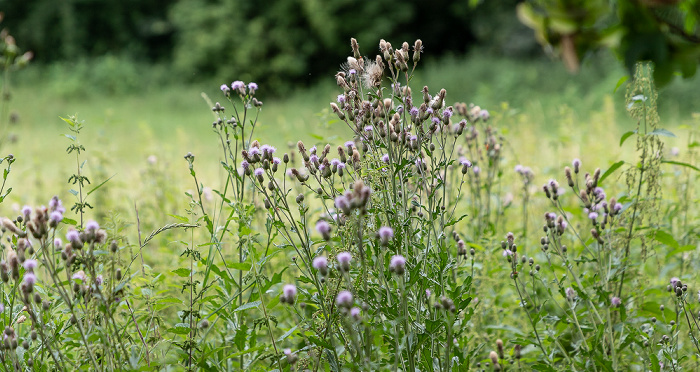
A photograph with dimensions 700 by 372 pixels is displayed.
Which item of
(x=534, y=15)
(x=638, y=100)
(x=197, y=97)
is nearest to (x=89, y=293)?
(x=534, y=15)

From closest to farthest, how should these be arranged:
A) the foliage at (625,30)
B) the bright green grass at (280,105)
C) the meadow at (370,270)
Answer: the foliage at (625,30)
the meadow at (370,270)
the bright green grass at (280,105)

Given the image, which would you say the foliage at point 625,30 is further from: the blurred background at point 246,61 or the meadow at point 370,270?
the blurred background at point 246,61

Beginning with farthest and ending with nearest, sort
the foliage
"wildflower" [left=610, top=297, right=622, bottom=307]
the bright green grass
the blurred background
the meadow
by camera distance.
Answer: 1. the blurred background
2. the bright green grass
3. "wildflower" [left=610, top=297, right=622, bottom=307]
4. the meadow
5. the foliage

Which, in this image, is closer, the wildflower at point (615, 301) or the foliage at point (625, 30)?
the foliage at point (625, 30)

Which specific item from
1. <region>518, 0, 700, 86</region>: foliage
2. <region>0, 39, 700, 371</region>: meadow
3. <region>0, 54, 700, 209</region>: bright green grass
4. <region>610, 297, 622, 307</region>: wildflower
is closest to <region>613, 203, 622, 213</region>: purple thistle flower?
<region>0, 39, 700, 371</region>: meadow

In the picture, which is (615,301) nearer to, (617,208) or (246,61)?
(617,208)

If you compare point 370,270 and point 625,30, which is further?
point 370,270

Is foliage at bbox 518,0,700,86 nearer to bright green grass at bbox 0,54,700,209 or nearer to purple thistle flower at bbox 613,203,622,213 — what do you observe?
purple thistle flower at bbox 613,203,622,213

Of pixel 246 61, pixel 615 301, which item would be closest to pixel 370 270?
pixel 615 301

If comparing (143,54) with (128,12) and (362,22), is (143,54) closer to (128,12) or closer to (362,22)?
(128,12)

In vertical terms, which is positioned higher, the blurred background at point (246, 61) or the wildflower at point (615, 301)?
the blurred background at point (246, 61)

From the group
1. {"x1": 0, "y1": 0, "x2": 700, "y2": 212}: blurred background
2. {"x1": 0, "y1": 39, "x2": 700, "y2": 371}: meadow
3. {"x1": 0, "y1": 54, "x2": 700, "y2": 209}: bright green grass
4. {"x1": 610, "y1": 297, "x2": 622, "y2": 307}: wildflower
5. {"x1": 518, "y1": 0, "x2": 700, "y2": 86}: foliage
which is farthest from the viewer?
{"x1": 0, "y1": 0, "x2": 700, "y2": 212}: blurred background

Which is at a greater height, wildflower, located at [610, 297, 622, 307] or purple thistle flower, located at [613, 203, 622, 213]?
purple thistle flower, located at [613, 203, 622, 213]

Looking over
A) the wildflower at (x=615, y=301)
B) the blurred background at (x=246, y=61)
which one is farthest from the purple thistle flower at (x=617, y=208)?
the blurred background at (x=246, y=61)
